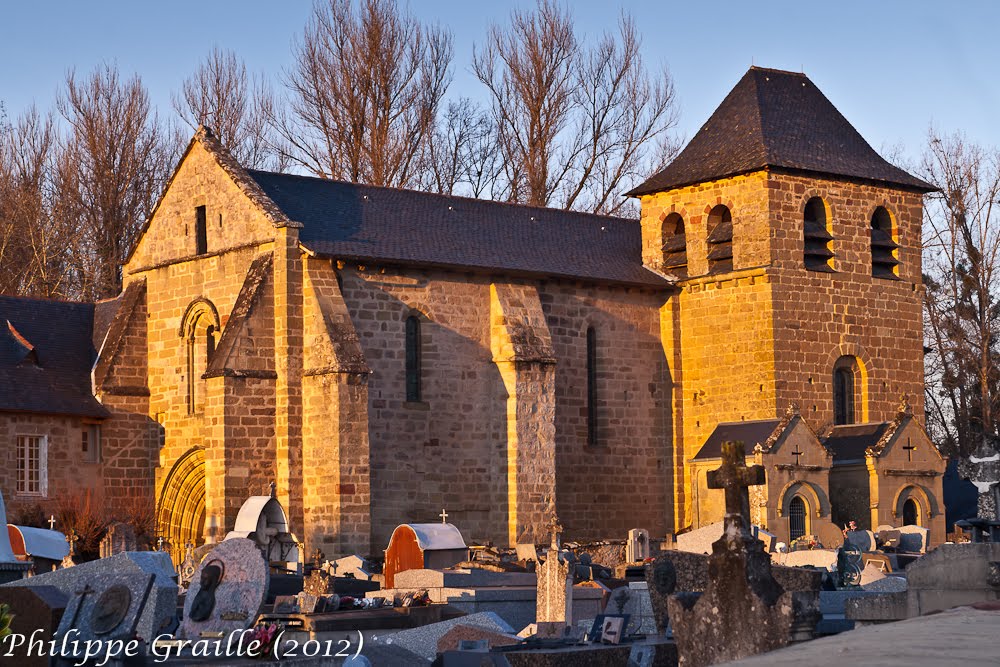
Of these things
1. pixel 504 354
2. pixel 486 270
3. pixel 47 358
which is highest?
pixel 486 270

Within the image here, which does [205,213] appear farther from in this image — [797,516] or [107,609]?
[107,609]

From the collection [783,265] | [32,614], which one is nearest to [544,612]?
[32,614]

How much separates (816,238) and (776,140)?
2.12 m

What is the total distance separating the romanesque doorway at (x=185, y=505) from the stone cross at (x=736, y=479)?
2094 cm

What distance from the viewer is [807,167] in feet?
113

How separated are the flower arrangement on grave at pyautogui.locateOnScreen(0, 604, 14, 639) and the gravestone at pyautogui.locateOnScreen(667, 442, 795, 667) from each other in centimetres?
476

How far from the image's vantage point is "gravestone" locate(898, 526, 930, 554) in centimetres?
2850

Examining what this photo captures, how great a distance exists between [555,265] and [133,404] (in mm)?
8586

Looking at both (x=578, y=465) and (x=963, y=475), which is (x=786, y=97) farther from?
(x=963, y=475)

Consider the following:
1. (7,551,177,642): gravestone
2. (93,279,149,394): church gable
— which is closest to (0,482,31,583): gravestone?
(7,551,177,642): gravestone

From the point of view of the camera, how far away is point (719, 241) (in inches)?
1395

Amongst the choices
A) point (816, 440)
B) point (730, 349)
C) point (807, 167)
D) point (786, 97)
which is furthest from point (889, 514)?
point (786, 97)

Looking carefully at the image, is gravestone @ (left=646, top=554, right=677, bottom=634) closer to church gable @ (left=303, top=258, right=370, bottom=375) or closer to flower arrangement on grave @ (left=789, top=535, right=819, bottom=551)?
flower arrangement on grave @ (left=789, top=535, right=819, bottom=551)

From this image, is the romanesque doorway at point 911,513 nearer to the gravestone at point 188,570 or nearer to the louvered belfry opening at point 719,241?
the louvered belfry opening at point 719,241
